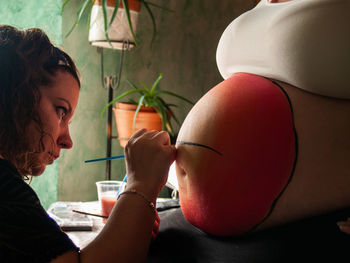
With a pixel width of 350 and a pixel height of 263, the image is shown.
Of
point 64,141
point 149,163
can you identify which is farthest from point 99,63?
point 149,163

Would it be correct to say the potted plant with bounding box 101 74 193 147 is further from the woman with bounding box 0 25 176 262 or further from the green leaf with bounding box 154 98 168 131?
the woman with bounding box 0 25 176 262

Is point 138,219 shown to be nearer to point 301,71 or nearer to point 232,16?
point 301,71

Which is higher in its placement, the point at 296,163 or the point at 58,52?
the point at 58,52

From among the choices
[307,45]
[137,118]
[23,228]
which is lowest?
[137,118]

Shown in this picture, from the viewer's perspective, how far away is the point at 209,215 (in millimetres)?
581

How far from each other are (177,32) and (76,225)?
148 centimetres

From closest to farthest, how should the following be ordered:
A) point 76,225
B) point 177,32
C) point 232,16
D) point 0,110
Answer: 1. point 0,110
2. point 76,225
3. point 232,16
4. point 177,32

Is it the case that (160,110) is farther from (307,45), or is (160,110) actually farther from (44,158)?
(307,45)

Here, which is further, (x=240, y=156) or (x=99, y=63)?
(x=99, y=63)

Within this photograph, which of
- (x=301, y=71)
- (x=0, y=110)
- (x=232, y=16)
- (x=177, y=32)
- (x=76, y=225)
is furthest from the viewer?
(x=177, y=32)

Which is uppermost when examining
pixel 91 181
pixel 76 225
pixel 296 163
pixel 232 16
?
pixel 232 16

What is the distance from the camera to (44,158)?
0.77 metres

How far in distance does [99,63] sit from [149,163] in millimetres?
1726

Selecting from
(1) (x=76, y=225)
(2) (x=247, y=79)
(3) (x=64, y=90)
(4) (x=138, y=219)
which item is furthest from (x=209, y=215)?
(1) (x=76, y=225)
